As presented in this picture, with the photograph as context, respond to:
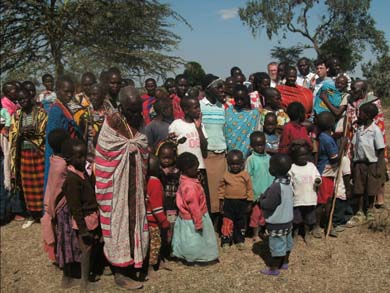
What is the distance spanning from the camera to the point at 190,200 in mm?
4066

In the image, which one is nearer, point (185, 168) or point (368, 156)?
point (185, 168)

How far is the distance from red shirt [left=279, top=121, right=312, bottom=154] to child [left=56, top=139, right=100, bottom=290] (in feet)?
7.38

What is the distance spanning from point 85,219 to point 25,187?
2.36 m

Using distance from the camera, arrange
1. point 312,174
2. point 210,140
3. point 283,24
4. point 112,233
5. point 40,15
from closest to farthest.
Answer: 1. point 112,233
2. point 312,174
3. point 210,140
4. point 40,15
5. point 283,24

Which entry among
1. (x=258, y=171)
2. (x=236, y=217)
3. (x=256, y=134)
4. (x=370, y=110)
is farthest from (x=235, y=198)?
(x=370, y=110)

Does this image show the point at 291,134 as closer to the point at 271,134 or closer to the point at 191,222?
the point at 271,134

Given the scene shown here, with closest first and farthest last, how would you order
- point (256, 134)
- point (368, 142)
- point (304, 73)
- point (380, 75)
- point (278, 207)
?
point (278, 207)
point (256, 134)
point (368, 142)
point (304, 73)
point (380, 75)

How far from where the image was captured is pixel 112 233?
3557mm

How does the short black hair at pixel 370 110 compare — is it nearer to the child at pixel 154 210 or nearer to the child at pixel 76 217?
the child at pixel 154 210

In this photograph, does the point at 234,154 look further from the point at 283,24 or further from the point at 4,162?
the point at 283,24

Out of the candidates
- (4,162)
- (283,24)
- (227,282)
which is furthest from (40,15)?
(283,24)

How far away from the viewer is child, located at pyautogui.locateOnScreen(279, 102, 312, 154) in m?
4.60

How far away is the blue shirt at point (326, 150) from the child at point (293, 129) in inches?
8.1

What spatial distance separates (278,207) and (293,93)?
2056 millimetres
